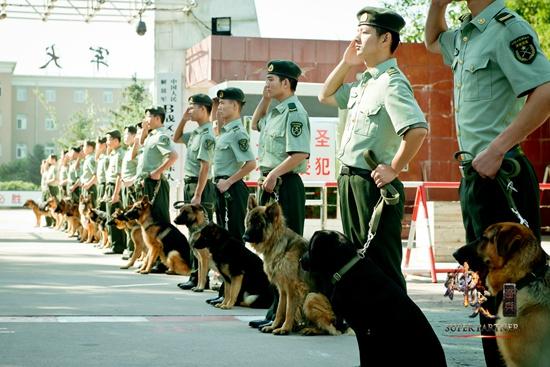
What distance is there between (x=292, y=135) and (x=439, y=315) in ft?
7.18

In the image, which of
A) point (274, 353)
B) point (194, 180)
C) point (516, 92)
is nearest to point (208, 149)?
point (194, 180)

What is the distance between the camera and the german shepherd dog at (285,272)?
24.1 feet

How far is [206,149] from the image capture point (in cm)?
1077

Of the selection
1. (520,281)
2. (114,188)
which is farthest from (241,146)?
(114,188)

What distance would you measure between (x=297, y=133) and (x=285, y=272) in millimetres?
1169

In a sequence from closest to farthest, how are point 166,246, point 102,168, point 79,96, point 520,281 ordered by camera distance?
point 520,281 → point 166,246 → point 102,168 → point 79,96

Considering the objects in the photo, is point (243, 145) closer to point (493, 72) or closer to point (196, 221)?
point (196, 221)

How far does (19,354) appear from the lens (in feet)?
20.9

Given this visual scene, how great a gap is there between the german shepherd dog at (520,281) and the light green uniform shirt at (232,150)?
5.50 m

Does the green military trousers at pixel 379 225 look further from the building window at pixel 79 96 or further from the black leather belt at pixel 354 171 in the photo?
the building window at pixel 79 96

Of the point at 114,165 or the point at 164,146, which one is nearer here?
the point at 164,146

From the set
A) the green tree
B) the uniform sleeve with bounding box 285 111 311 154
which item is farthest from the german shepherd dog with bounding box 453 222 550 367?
the green tree

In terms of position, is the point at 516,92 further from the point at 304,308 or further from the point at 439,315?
the point at 439,315

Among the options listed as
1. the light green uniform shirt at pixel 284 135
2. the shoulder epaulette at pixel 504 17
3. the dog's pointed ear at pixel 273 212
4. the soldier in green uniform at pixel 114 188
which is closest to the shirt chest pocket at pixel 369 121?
the shoulder epaulette at pixel 504 17
